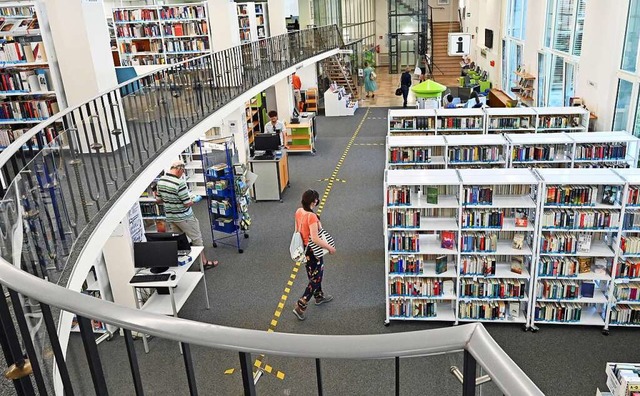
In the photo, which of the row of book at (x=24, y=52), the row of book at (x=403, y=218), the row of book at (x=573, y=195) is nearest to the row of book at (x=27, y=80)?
the row of book at (x=24, y=52)

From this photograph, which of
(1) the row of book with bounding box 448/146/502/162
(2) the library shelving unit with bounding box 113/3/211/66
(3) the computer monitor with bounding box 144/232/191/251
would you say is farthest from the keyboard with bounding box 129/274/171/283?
(2) the library shelving unit with bounding box 113/3/211/66

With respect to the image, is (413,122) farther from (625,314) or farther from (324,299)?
(625,314)

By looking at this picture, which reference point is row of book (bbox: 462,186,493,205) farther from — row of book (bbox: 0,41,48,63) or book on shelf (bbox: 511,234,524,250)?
row of book (bbox: 0,41,48,63)

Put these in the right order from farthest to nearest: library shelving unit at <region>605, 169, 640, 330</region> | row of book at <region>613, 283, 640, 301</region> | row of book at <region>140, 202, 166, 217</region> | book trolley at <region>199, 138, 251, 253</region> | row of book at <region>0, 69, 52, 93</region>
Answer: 1. row of book at <region>140, 202, 166, 217</region>
2. book trolley at <region>199, 138, 251, 253</region>
3. row of book at <region>0, 69, 52, 93</region>
4. row of book at <region>613, 283, 640, 301</region>
5. library shelving unit at <region>605, 169, 640, 330</region>

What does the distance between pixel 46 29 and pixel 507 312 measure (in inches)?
291

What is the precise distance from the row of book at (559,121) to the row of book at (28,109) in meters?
8.38

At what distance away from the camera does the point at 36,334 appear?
6.82 ft

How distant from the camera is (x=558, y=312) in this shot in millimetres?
6430

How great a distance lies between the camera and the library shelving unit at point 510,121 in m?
9.61

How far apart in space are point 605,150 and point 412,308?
158 inches

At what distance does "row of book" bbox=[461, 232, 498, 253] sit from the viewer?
6316 millimetres

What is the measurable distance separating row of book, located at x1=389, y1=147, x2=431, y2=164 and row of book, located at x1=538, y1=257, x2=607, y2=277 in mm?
2797

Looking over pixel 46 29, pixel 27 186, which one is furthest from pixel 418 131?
pixel 27 186

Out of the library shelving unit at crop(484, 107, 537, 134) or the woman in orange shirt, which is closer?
the woman in orange shirt
